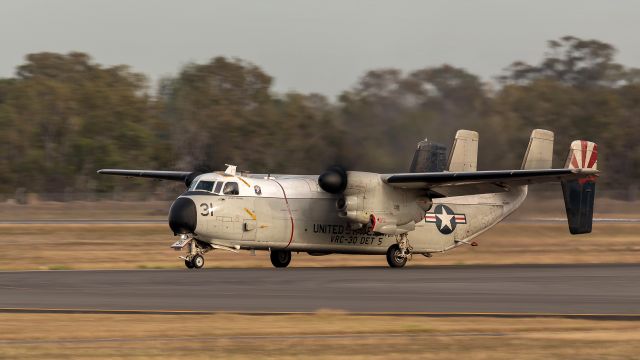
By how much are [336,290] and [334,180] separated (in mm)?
9939

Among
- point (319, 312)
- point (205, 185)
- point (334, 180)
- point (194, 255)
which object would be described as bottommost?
point (319, 312)

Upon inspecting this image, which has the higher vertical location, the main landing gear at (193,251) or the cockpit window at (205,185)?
the cockpit window at (205,185)

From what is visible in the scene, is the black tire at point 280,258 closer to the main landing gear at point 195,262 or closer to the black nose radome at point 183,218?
the main landing gear at point 195,262

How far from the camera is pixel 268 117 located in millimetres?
75625

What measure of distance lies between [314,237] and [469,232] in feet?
21.2

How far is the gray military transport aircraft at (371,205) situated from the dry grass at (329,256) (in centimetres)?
179

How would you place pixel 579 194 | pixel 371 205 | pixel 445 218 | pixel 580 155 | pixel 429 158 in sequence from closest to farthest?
1. pixel 371 205
2. pixel 579 194
3. pixel 580 155
4. pixel 445 218
5. pixel 429 158

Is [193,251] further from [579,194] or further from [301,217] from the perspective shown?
[579,194]

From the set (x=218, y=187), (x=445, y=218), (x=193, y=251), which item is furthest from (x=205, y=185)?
(x=445, y=218)

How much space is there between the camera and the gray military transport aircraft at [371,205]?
102 feet

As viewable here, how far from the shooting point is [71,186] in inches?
3223

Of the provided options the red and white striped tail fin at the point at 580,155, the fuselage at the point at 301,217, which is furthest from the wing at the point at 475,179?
the red and white striped tail fin at the point at 580,155

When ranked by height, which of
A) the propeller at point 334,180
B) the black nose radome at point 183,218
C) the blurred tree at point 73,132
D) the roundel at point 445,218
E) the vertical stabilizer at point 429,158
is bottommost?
the black nose radome at point 183,218

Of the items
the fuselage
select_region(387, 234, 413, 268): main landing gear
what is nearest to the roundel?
the fuselage
